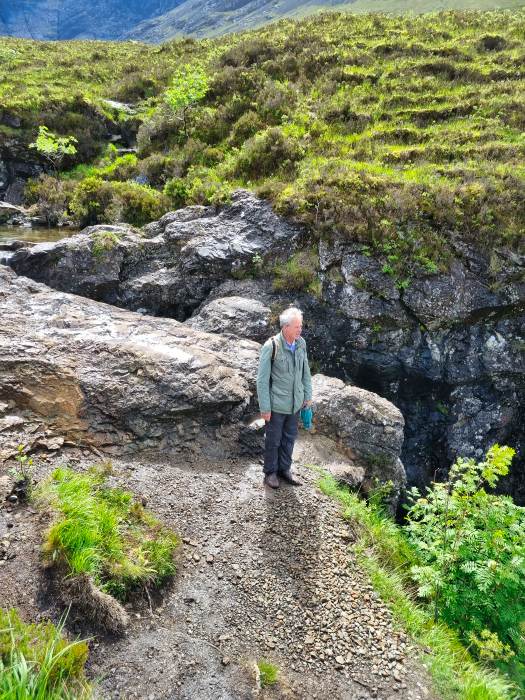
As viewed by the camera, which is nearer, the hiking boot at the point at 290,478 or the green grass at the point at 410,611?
the green grass at the point at 410,611

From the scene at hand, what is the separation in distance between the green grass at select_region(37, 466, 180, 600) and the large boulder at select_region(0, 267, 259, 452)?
1.44 metres

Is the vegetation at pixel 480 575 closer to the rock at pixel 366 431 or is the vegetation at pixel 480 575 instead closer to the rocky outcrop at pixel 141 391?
the rocky outcrop at pixel 141 391

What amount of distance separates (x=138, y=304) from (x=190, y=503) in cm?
831

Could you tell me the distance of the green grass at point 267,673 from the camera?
167 inches

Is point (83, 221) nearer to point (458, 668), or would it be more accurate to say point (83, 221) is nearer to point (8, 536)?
point (8, 536)

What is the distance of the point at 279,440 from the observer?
270 inches

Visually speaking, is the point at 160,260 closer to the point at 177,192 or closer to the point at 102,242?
the point at 102,242

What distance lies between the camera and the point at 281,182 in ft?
50.6

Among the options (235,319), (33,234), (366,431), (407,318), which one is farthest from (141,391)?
(33,234)

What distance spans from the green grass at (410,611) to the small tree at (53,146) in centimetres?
2215

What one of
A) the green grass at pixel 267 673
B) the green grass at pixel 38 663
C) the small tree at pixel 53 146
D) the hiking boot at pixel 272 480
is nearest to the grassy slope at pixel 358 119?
the small tree at pixel 53 146

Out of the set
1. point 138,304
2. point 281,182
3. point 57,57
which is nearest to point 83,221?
point 138,304

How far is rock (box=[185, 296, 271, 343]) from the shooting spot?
1116cm

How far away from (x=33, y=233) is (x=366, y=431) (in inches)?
604
